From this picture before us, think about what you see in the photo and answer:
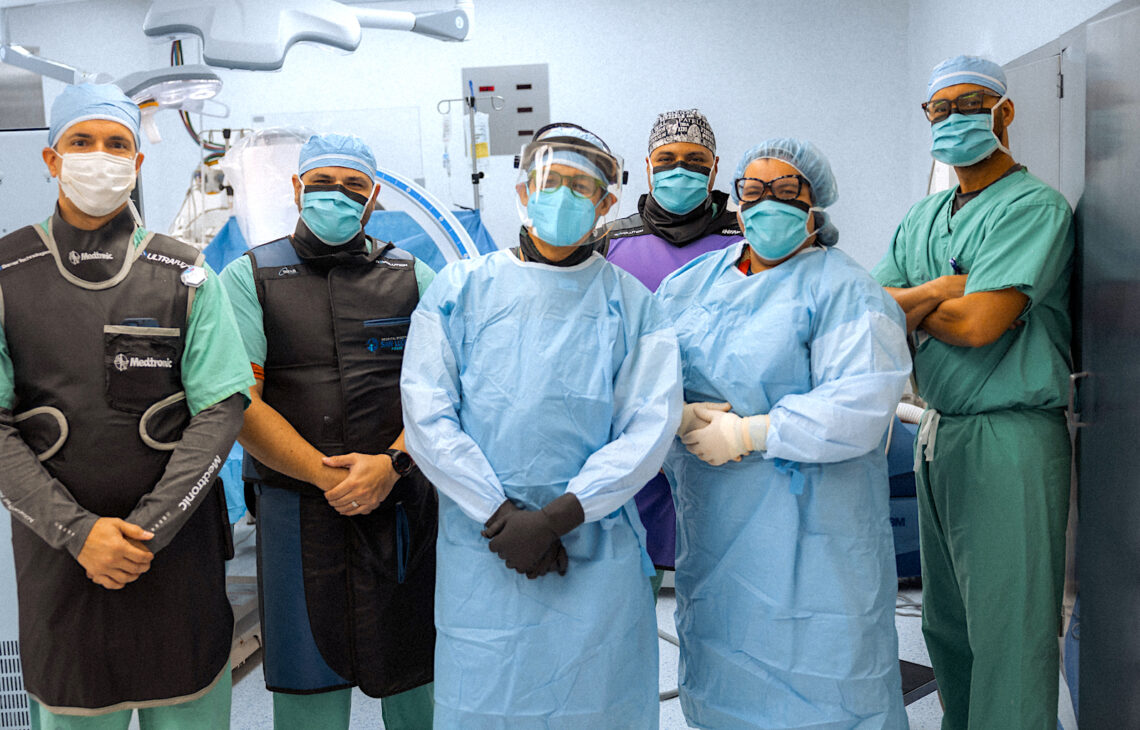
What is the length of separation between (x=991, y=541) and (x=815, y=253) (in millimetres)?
738

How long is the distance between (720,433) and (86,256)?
1134mm

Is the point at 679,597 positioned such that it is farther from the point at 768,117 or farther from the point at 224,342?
the point at 768,117

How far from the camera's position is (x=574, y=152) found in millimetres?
1602

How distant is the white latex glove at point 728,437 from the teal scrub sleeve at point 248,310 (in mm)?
863

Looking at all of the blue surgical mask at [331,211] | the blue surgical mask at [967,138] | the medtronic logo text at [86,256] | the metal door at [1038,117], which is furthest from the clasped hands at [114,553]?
the metal door at [1038,117]

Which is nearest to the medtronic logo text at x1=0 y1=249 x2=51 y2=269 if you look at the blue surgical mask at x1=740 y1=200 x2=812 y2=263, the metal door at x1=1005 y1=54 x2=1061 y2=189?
the blue surgical mask at x1=740 y1=200 x2=812 y2=263

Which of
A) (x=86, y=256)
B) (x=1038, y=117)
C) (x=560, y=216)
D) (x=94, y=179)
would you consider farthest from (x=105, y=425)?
(x=1038, y=117)

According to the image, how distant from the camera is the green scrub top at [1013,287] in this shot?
1.84 meters

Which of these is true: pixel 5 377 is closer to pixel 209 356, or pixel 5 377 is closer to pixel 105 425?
pixel 105 425

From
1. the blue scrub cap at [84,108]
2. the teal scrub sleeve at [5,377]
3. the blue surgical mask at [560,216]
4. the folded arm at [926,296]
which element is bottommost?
the teal scrub sleeve at [5,377]

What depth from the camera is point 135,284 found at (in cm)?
150

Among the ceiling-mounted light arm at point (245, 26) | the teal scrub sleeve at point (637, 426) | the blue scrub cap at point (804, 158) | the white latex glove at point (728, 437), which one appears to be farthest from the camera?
the ceiling-mounted light arm at point (245, 26)

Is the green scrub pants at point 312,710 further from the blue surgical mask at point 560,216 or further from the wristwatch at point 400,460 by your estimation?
the blue surgical mask at point 560,216

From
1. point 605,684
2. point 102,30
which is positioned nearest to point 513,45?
point 102,30
